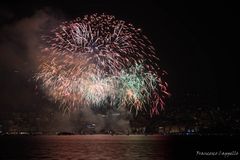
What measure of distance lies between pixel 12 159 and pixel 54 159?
360 inches

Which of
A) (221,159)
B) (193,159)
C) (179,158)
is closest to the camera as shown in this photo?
(221,159)

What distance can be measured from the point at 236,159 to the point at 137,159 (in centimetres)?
1974

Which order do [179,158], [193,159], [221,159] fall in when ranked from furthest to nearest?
1. [179,158]
2. [193,159]
3. [221,159]

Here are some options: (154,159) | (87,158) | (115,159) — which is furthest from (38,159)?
(154,159)

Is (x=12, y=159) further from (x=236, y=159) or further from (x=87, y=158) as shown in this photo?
(x=236, y=159)

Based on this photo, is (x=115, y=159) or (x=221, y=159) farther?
(x=115, y=159)

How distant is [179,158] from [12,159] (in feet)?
116

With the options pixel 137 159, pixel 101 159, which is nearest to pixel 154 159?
pixel 137 159

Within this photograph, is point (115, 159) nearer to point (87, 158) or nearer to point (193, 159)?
point (87, 158)

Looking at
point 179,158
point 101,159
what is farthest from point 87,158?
point 179,158

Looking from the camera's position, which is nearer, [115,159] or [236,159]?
[236,159]

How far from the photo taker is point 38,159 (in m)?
91.0

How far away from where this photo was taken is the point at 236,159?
3162 inches

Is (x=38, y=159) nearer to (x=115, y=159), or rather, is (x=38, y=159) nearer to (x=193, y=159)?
(x=115, y=159)
